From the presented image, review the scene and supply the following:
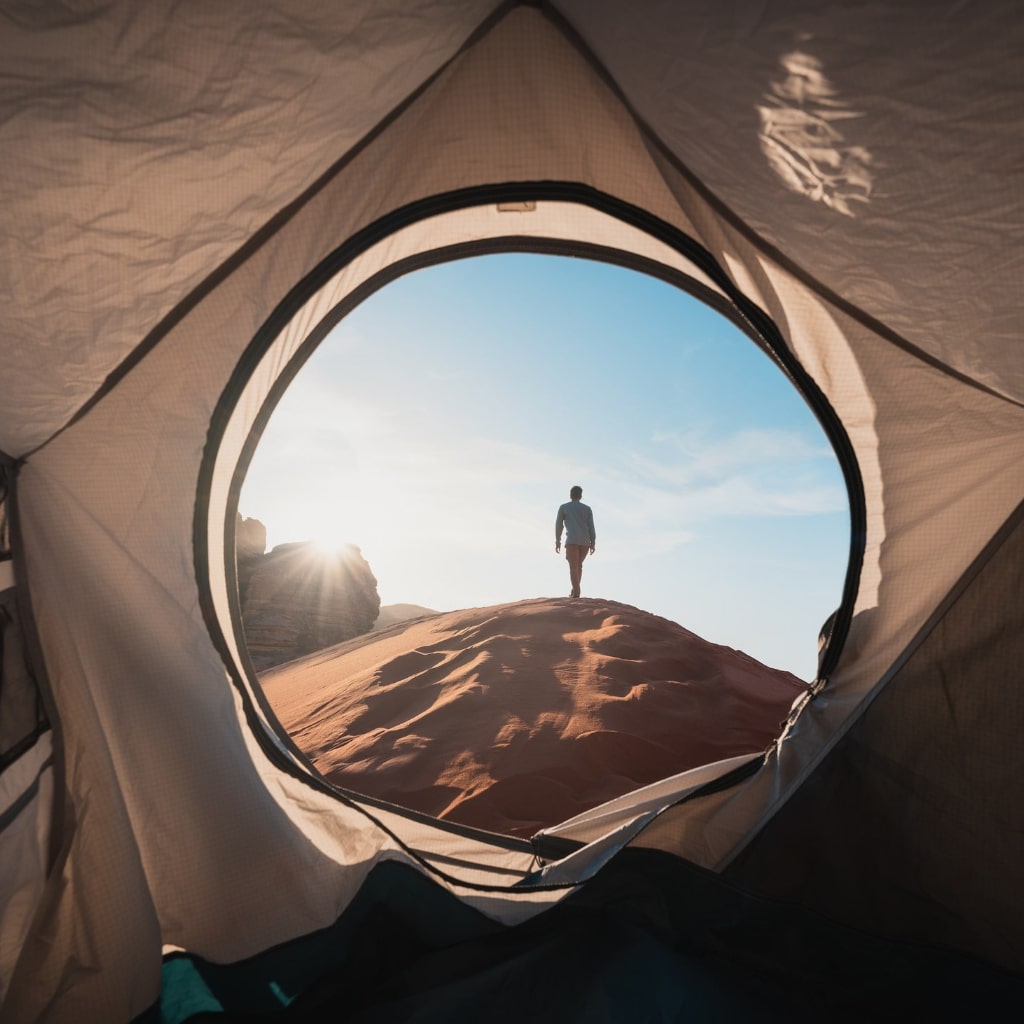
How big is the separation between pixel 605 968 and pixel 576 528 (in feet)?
26.7

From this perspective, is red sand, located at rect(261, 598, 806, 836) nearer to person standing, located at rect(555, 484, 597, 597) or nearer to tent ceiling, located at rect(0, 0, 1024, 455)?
person standing, located at rect(555, 484, 597, 597)

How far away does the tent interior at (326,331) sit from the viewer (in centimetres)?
115

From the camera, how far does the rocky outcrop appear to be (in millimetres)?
20188

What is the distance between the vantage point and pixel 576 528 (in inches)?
374

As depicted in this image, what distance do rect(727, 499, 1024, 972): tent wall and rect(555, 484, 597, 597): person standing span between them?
24.6ft

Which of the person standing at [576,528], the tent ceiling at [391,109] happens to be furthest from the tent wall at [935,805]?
the person standing at [576,528]

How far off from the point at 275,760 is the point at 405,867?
2.02 feet

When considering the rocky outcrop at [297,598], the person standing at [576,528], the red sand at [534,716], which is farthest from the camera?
the rocky outcrop at [297,598]

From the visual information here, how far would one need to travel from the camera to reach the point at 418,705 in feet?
18.2

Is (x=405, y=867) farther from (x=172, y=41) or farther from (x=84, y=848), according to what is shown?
(x=172, y=41)

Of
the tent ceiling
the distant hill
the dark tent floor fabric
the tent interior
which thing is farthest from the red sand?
the distant hill

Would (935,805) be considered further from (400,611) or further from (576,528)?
(400,611)

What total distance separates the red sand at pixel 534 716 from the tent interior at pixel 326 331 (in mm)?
1307

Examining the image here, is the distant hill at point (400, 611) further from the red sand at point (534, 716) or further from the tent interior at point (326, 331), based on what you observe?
the tent interior at point (326, 331)
